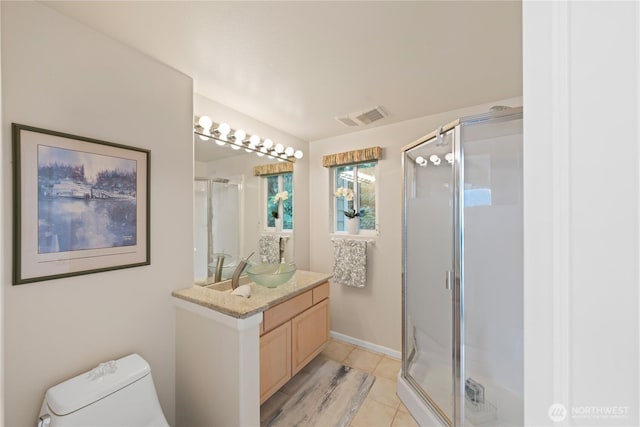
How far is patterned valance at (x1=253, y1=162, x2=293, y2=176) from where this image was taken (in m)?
2.45

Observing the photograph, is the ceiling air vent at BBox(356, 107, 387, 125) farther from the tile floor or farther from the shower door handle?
the tile floor

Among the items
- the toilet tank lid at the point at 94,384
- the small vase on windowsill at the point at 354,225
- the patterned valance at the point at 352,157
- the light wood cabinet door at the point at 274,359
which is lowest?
the light wood cabinet door at the point at 274,359

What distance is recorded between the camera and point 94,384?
114cm

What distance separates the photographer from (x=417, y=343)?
1.98 m

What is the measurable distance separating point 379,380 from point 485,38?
2502mm

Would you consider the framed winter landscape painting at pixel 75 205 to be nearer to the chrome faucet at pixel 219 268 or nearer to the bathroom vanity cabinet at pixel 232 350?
the bathroom vanity cabinet at pixel 232 350

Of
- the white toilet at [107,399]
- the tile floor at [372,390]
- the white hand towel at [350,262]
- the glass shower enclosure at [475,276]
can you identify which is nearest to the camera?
the white toilet at [107,399]

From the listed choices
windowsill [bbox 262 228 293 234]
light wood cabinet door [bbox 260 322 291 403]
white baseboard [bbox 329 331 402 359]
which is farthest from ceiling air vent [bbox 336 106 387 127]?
white baseboard [bbox 329 331 402 359]

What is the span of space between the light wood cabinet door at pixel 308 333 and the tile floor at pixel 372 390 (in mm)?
258

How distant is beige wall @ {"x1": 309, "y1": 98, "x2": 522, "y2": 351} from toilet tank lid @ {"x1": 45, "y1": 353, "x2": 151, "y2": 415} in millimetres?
1906

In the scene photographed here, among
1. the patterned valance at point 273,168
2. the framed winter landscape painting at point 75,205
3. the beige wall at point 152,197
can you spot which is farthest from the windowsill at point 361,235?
the framed winter landscape painting at point 75,205

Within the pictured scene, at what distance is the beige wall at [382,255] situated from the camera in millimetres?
2400

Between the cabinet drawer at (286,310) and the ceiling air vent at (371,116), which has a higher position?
the ceiling air vent at (371,116)
